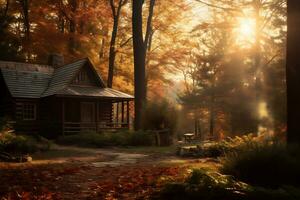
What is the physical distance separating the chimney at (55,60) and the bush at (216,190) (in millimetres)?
27136

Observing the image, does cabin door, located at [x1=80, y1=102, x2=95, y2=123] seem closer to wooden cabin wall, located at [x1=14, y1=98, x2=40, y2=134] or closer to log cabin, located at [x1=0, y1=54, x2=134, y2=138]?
log cabin, located at [x1=0, y1=54, x2=134, y2=138]

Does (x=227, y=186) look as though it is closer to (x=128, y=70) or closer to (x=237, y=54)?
(x=237, y=54)

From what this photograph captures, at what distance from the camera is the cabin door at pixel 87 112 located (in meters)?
28.2

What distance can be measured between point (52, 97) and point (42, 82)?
3386 mm

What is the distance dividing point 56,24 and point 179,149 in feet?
83.9

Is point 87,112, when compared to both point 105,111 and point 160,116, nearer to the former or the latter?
point 105,111

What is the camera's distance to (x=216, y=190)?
215 inches

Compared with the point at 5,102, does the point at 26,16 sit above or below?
above

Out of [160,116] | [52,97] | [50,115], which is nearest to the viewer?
[160,116]

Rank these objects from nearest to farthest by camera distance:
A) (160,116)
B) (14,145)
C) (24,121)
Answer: (14,145)
(160,116)
(24,121)

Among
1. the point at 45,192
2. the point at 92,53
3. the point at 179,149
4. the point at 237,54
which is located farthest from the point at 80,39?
the point at 45,192

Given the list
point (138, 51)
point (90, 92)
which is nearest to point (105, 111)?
point (90, 92)

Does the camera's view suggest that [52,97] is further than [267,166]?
Yes

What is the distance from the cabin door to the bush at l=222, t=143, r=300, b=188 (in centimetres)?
2224
